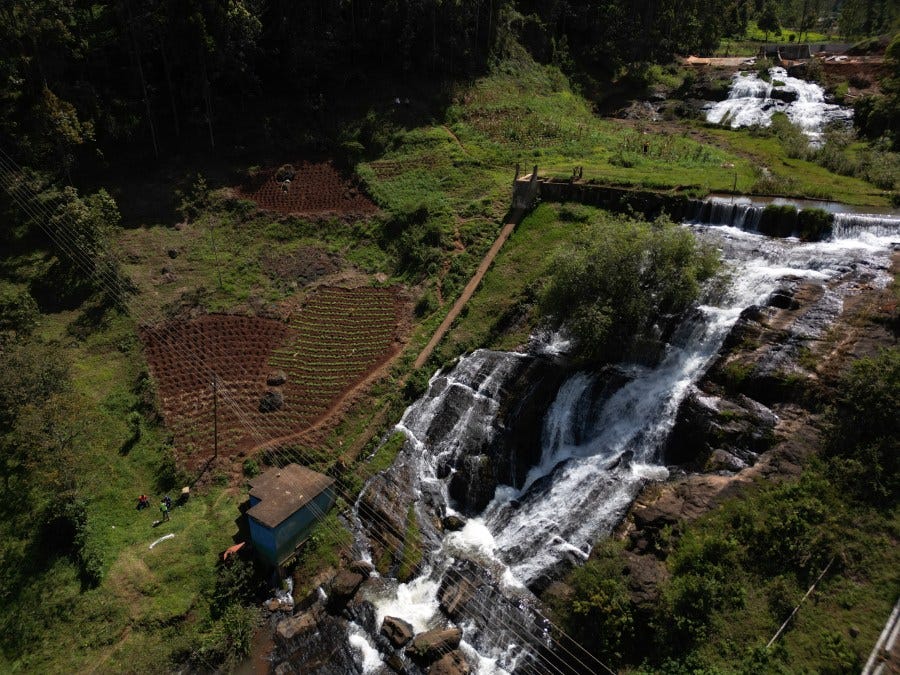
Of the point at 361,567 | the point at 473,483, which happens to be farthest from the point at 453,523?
the point at 361,567

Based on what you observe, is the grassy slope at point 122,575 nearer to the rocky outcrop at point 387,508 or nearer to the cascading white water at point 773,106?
the rocky outcrop at point 387,508

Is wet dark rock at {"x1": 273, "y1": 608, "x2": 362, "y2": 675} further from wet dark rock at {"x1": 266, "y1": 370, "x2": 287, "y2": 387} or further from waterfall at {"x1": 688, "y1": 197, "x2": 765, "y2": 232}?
waterfall at {"x1": 688, "y1": 197, "x2": 765, "y2": 232}

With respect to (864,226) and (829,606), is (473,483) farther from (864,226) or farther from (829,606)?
(864,226)

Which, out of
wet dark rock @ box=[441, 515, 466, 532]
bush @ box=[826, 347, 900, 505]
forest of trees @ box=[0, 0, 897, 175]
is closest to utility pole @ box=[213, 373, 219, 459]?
wet dark rock @ box=[441, 515, 466, 532]

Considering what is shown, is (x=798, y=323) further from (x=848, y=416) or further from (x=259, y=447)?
(x=259, y=447)

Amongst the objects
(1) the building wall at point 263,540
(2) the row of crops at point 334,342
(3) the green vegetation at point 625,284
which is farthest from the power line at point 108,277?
(3) the green vegetation at point 625,284

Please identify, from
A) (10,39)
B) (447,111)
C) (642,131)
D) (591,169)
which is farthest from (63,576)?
(642,131)
